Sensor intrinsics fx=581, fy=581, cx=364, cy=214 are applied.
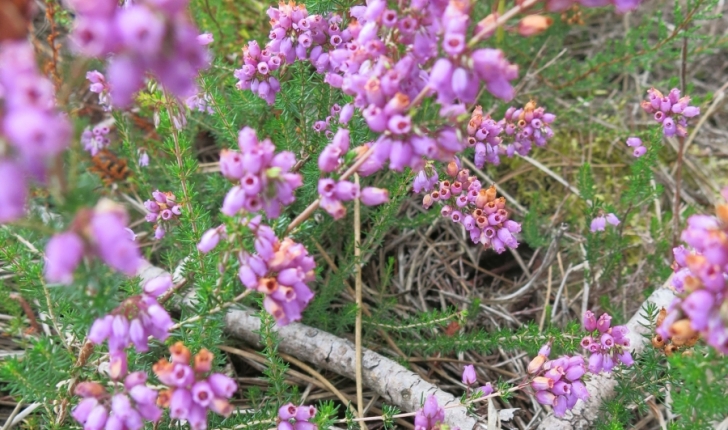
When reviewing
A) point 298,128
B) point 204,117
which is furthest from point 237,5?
point 298,128

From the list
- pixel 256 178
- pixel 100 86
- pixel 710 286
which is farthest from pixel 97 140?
pixel 710 286

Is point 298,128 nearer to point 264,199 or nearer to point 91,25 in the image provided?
point 264,199

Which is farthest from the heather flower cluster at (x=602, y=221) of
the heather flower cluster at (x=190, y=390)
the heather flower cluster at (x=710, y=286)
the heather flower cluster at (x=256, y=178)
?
the heather flower cluster at (x=190, y=390)

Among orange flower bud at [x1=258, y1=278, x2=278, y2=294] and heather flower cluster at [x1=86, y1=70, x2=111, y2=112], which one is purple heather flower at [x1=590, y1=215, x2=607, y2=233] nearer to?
orange flower bud at [x1=258, y1=278, x2=278, y2=294]

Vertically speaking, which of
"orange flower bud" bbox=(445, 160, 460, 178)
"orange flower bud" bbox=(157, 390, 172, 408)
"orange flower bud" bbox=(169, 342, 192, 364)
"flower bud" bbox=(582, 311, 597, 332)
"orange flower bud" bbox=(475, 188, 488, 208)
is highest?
"orange flower bud" bbox=(445, 160, 460, 178)

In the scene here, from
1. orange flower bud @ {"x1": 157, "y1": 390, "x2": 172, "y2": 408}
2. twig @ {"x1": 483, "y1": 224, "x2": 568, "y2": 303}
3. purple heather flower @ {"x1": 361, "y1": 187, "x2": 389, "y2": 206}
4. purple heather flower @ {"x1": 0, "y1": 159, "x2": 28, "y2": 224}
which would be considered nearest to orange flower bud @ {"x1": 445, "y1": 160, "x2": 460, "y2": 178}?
purple heather flower @ {"x1": 361, "y1": 187, "x2": 389, "y2": 206}

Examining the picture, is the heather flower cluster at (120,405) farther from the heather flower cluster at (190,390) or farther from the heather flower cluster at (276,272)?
the heather flower cluster at (276,272)

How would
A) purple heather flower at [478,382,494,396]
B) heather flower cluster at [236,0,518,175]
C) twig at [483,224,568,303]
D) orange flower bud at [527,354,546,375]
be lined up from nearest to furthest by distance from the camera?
heather flower cluster at [236,0,518,175] → orange flower bud at [527,354,546,375] → purple heather flower at [478,382,494,396] → twig at [483,224,568,303]

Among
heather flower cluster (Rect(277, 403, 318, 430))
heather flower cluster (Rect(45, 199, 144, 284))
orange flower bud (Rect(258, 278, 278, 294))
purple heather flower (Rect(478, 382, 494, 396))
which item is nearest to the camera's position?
heather flower cluster (Rect(45, 199, 144, 284))
